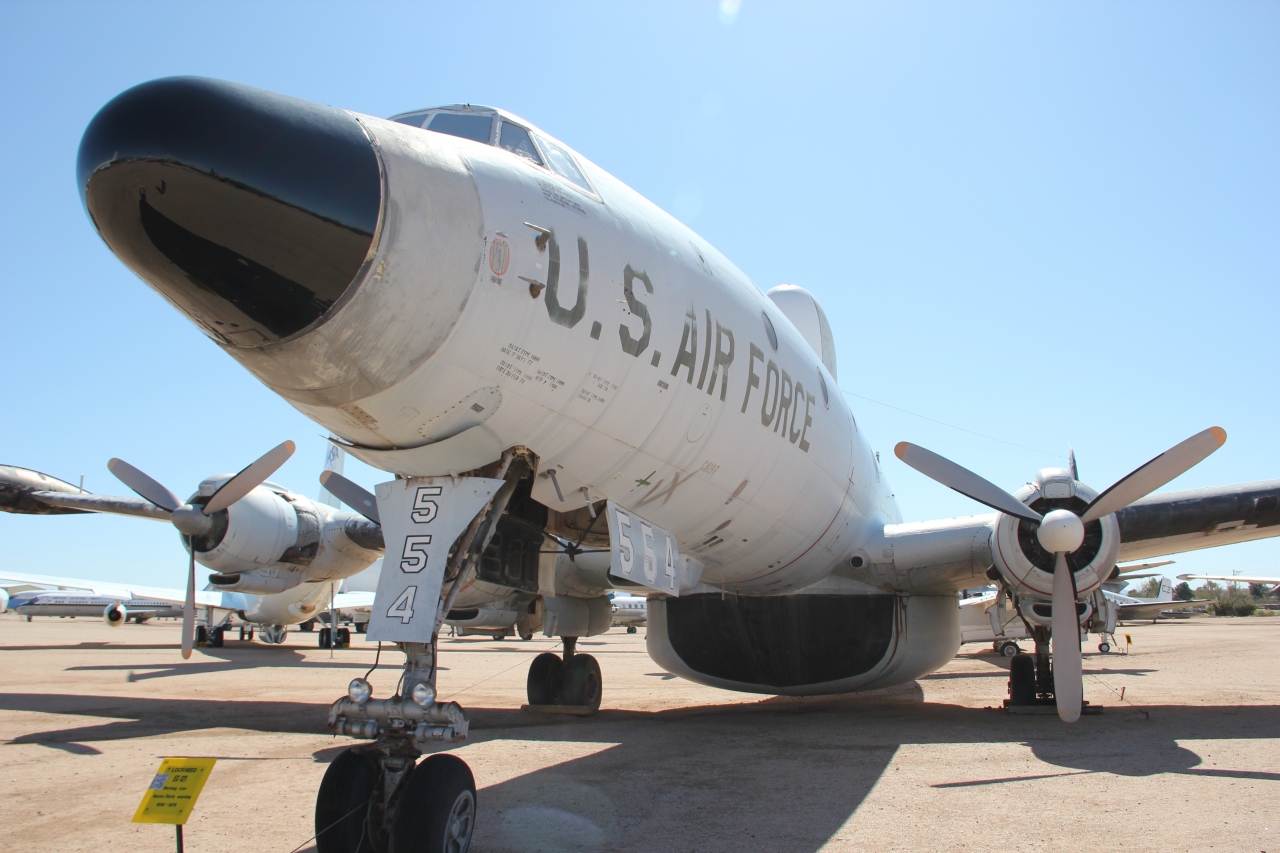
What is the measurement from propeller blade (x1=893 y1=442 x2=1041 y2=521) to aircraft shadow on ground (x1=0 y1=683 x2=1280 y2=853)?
2.55 meters

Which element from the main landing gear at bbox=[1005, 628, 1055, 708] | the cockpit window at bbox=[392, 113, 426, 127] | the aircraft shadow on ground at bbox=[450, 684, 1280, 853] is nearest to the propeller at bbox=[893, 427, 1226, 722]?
the aircraft shadow on ground at bbox=[450, 684, 1280, 853]

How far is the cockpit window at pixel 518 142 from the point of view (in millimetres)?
5844

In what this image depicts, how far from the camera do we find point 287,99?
4473 millimetres

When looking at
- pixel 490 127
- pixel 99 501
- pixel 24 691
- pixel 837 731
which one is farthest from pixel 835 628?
pixel 24 691

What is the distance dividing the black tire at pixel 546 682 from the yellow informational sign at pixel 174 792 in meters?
8.93

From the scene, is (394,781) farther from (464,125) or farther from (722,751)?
(722,751)

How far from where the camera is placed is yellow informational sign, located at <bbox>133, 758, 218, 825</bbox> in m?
4.19

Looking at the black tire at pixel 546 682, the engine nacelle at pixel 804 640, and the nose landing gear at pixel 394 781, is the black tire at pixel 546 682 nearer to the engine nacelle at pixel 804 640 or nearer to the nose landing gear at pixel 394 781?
the engine nacelle at pixel 804 640

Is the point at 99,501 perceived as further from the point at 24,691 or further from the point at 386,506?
the point at 386,506

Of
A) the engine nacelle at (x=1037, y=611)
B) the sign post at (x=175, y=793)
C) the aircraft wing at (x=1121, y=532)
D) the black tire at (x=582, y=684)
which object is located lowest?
the black tire at (x=582, y=684)

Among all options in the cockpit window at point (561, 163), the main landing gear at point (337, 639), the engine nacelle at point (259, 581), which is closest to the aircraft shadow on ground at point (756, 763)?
the engine nacelle at point (259, 581)

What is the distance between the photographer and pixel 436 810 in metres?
4.41

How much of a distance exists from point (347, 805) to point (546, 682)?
29.3 feet

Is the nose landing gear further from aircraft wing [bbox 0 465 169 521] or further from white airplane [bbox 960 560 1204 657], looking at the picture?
aircraft wing [bbox 0 465 169 521]
